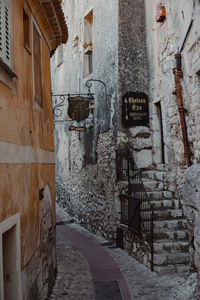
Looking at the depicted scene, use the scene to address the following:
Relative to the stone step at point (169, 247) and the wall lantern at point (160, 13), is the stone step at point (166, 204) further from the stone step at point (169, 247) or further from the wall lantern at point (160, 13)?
the wall lantern at point (160, 13)

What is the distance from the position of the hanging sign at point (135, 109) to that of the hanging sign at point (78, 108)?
139cm

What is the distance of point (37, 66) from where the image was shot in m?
5.84

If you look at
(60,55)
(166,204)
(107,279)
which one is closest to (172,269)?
(107,279)

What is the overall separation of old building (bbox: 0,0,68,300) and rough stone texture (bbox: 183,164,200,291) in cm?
247

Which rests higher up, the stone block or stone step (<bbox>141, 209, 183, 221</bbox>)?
the stone block

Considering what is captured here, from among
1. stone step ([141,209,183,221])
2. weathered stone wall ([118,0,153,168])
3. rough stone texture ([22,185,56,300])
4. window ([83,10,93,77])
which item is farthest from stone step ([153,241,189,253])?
window ([83,10,93,77])

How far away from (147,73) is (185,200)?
5.67m

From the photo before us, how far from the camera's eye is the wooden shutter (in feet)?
18.3

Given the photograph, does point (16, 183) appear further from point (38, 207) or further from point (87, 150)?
point (87, 150)

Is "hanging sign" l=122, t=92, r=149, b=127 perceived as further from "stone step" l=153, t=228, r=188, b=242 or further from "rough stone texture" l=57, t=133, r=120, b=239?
"stone step" l=153, t=228, r=188, b=242

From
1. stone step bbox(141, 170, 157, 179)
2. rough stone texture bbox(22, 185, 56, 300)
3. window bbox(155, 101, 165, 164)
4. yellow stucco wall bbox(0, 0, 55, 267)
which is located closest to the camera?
yellow stucco wall bbox(0, 0, 55, 267)

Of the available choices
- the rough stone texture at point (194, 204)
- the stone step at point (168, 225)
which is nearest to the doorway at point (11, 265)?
the rough stone texture at point (194, 204)

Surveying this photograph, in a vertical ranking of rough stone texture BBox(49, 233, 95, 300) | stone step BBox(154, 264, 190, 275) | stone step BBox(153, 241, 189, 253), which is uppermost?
stone step BBox(153, 241, 189, 253)

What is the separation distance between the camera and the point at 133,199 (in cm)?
827
